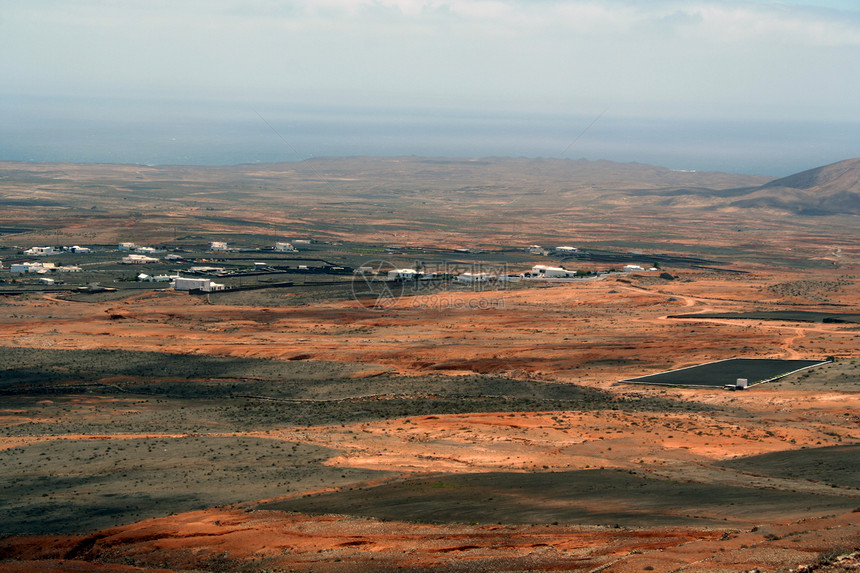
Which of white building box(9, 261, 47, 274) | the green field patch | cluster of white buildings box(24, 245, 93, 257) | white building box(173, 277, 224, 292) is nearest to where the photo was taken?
the green field patch

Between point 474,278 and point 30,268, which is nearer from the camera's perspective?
point 474,278

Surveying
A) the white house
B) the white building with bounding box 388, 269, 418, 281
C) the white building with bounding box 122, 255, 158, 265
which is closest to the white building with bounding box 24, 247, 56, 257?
the white building with bounding box 122, 255, 158, 265

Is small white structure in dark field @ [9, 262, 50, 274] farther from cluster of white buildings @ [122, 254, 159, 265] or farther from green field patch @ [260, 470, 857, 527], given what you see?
green field patch @ [260, 470, 857, 527]

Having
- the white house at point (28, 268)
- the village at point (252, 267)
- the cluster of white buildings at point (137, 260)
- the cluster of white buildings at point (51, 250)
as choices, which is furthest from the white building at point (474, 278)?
the cluster of white buildings at point (51, 250)

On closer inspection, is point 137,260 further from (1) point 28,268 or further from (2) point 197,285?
(2) point 197,285

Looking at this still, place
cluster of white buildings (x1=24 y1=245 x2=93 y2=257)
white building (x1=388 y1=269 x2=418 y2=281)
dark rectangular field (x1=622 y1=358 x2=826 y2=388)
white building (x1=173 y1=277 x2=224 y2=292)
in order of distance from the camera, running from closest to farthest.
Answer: dark rectangular field (x1=622 y1=358 x2=826 y2=388) → white building (x1=173 y1=277 x2=224 y2=292) → white building (x1=388 y1=269 x2=418 y2=281) → cluster of white buildings (x1=24 y1=245 x2=93 y2=257)

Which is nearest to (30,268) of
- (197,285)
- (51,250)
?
(51,250)

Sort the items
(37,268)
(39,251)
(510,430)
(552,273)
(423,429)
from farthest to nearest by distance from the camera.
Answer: (39,251) < (552,273) < (37,268) < (423,429) < (510,430)

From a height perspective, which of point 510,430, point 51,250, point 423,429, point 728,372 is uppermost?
point 51,250
